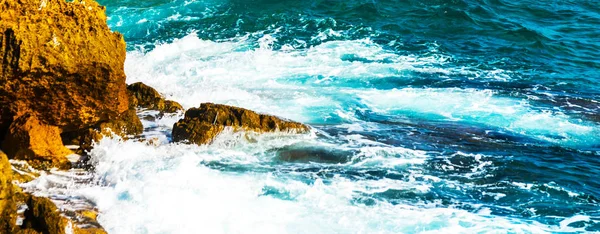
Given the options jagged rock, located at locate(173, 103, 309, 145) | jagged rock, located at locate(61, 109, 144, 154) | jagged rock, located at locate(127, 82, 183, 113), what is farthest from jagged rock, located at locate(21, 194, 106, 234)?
jagged rock, located at locate(127, 82, 183, 113)

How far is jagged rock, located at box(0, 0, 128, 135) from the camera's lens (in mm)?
8898

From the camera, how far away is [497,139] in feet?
40.9

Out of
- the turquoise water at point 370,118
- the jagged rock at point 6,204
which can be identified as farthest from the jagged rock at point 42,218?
the turquoise water at point 370,118

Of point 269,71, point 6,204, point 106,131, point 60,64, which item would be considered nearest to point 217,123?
point 106,131

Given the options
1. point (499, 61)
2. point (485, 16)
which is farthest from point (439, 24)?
point (499, 61)

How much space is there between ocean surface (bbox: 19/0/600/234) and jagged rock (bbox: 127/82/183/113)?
3.02 ft

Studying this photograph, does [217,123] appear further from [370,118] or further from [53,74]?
[370,118]

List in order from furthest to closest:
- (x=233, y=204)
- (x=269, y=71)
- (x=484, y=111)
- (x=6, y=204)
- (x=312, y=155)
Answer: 1. (x=269, y=71)
2. (x=484, y=111)
3. (x=312, y=155)
4. (x=233, y=204)
5. (x=6, y=204)

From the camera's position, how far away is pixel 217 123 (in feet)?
36.1

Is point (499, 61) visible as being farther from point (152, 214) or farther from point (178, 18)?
point (152, 214)

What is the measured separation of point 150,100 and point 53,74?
3.18m

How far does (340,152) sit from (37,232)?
5.36 meters

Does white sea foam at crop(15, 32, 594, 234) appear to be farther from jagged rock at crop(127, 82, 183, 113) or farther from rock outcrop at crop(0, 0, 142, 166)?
rock outcrop at crop(0, 0, 142, 166)

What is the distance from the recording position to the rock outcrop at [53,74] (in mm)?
8922
